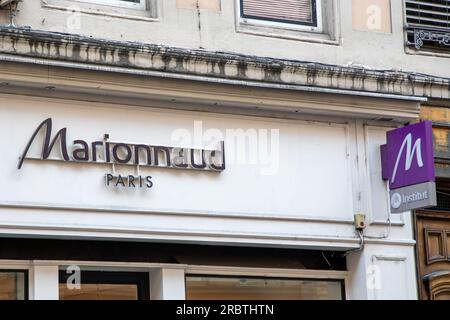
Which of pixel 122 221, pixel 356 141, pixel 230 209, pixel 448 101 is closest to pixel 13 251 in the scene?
pixel 122 221

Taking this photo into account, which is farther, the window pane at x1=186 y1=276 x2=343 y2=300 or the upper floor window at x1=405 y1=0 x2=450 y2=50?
the upper floor window at x1=405 y1=0 x2=450 y2=50

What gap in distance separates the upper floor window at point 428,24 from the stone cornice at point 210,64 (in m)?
A: 0.56

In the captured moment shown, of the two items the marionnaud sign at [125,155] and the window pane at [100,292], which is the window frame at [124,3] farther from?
the window pane at [100,292]

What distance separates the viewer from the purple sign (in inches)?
581

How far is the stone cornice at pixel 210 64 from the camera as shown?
43.8ft

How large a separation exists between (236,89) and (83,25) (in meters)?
1.75

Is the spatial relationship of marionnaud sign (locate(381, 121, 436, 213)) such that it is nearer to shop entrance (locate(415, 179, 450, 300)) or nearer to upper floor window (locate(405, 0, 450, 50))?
shop entrance (locate(415, 179, 450, 300))

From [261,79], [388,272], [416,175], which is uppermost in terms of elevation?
[261,79]

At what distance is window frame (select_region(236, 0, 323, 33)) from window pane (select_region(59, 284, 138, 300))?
321 cm

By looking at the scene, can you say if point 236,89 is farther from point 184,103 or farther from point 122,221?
point 122,221

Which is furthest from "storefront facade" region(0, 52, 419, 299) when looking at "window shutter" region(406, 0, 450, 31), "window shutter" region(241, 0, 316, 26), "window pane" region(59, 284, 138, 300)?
"window shutter" region(406, 0, 450, 31)

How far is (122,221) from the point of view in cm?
1391

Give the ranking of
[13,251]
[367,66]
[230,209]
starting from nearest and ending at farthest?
1. [13,251]
2. [230,209]
3. [367,66]

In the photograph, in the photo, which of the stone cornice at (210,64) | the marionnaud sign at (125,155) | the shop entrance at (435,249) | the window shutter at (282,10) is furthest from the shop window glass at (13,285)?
the shop entrance at (435,249)
